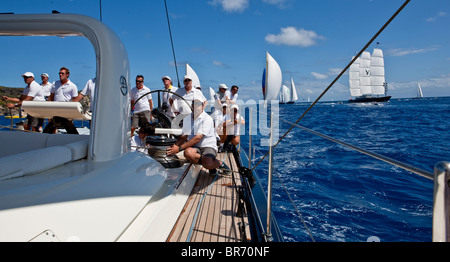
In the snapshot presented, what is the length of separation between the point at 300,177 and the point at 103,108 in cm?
507

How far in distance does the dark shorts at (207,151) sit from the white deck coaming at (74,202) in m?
1.97

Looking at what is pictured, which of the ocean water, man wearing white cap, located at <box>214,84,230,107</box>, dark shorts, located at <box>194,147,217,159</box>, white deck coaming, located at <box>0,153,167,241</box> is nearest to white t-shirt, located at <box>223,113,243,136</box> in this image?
the ocean water

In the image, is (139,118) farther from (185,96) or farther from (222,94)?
(222,94)

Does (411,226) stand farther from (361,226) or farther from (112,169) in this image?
(112,169)

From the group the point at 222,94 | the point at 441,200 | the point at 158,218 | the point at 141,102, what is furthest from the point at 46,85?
the point at 441,200

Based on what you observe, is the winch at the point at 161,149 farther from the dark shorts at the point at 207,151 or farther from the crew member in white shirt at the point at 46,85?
the crew member in white shirt at the point at 46,85

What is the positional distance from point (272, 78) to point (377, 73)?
2228 inches

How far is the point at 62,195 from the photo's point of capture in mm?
1074

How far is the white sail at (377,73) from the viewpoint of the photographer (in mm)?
50938

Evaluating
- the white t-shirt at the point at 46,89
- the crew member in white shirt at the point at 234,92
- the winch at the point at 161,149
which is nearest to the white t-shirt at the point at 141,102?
the white t-shirt at the point at 46,89

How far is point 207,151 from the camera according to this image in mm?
3512

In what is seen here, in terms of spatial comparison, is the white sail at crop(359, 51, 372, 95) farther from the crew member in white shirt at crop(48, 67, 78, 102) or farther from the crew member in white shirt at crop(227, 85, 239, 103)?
the crew member in white shirt at crop(48, 67, 78, 102)

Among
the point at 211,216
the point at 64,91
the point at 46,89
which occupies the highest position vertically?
the point at 46,89
